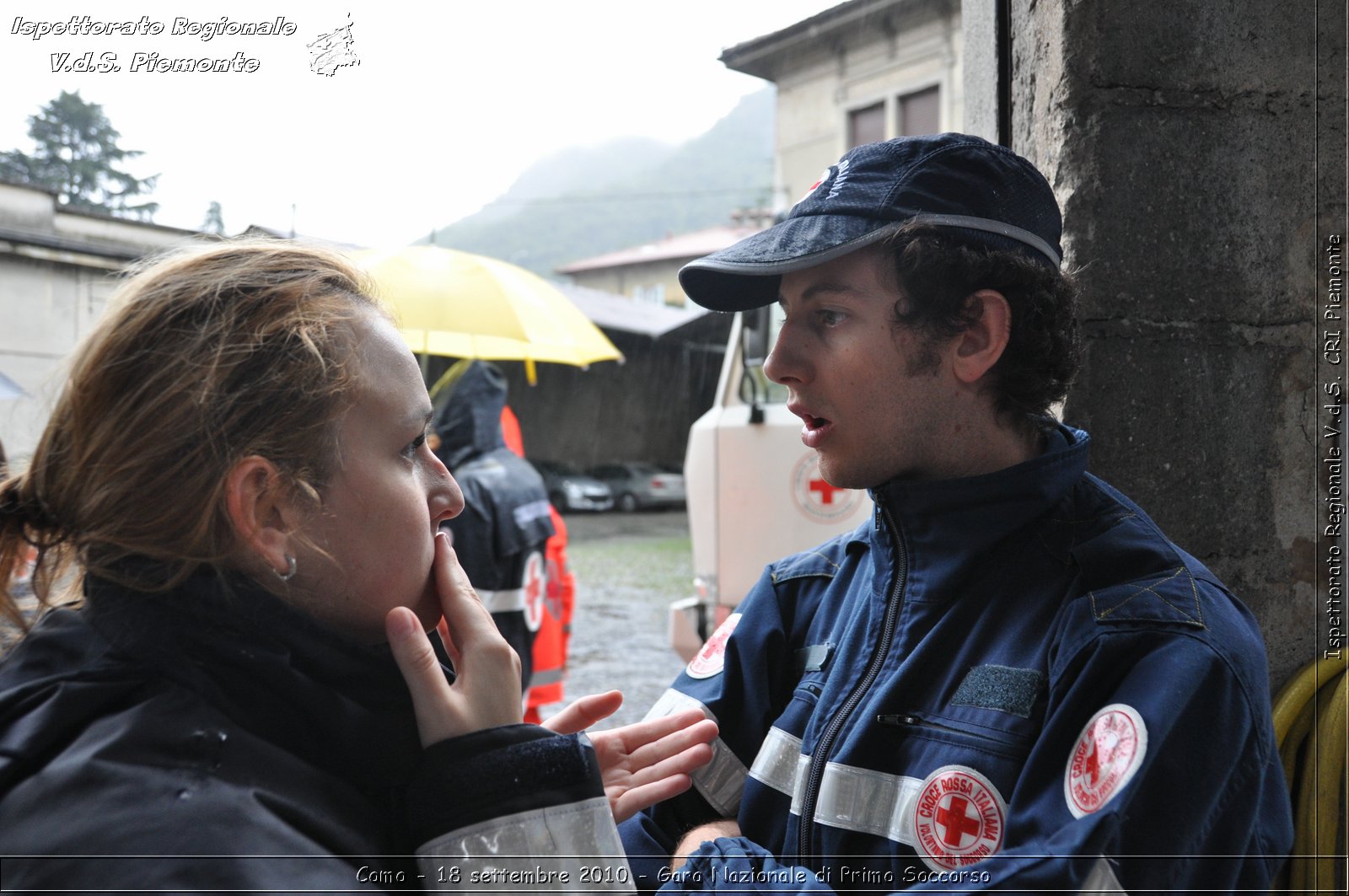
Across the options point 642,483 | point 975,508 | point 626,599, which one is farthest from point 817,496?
point 642,483

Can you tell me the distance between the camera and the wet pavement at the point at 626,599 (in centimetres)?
720

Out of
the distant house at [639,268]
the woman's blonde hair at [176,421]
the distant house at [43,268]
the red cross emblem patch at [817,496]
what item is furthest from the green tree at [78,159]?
the distant house at [639,268]

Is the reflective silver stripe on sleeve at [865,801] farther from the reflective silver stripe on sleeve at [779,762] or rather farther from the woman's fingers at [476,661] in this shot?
the woman's fingers at [476,661]

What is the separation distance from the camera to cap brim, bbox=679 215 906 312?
143cm

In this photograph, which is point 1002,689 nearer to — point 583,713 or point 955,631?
point 955,631

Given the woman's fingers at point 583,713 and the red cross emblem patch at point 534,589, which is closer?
the woman's fingers at point 583,713

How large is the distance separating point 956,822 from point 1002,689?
0.17 m

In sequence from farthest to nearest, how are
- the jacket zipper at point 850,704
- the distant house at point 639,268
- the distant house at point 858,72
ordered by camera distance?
the distant house at point 639,268
the distant house at point 858,72
the jacket zipper at point 850,704

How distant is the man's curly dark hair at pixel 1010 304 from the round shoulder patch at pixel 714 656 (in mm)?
516

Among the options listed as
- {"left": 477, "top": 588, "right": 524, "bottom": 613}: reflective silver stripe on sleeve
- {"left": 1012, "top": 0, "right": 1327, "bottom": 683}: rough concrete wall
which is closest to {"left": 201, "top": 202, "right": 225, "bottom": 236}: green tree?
{"left": 1012, "top": 0, "right": 1327, "bottom": 683}: rough concrete wall

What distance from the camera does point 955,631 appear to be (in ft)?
4.47

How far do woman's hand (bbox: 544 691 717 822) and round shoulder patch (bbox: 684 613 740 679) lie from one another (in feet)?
0.47

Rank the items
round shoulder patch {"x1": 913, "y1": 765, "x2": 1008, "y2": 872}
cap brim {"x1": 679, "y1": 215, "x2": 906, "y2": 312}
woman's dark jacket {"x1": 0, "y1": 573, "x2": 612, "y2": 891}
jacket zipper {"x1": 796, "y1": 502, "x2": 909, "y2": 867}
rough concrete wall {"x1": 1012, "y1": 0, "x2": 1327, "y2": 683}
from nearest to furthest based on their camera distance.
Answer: woman's dark jacket {"x1": 0, "y1": 573, "x2": 612, "y2": 891} → round shoulder patch {"x1": 913, "y1": 765, "x2": 1008, "y2": 872} → jacket zipper {"x1": 796, "y1": 502, "x2": 909, "y2": 867} → cap brim {"x1": 679, "y1": 215, "x2": 906, "y2": 312} → rough concrete wall {"x1": 1012, "y1": 0, "x2": 1327, "y2": 683}

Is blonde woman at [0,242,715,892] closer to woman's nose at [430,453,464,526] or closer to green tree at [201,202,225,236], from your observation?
woman's nose at [430,453,464,526]
